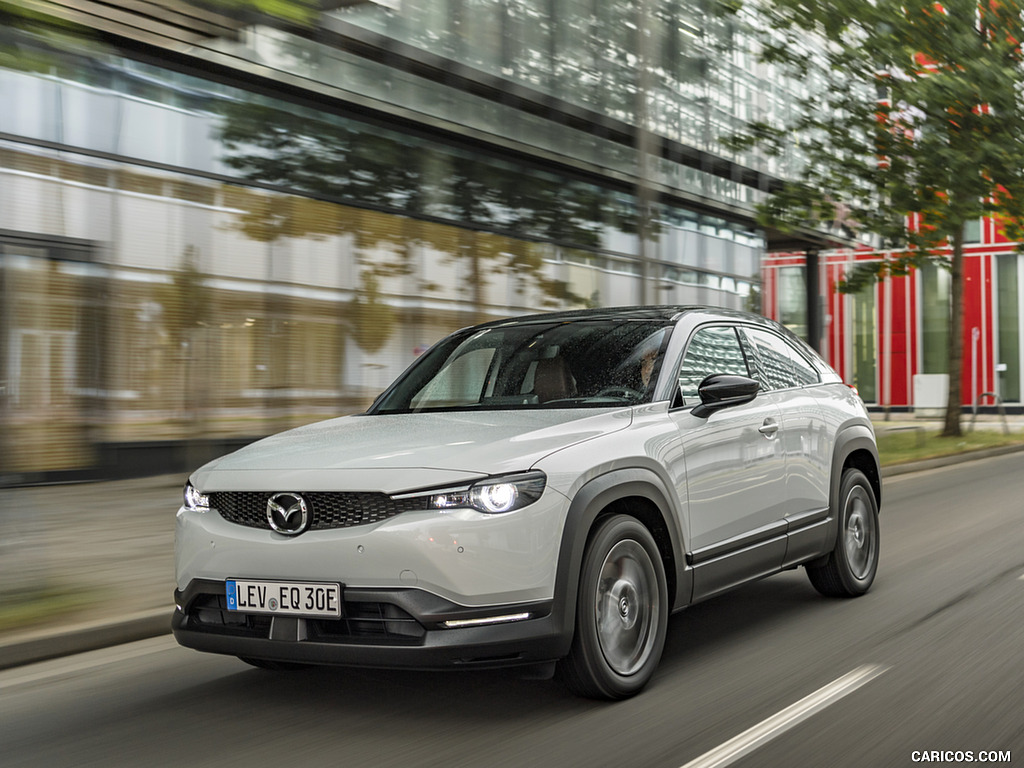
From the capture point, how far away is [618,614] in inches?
177

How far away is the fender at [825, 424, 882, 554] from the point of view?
6.35 metres

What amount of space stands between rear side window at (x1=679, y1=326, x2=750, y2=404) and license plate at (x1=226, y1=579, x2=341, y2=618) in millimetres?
1981

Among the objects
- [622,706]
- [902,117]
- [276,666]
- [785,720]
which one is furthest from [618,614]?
[902,117]

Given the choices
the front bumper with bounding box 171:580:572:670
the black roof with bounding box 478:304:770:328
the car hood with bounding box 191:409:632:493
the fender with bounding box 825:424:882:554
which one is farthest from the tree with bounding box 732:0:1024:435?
the front bumper with bounding box 171:580:572:670

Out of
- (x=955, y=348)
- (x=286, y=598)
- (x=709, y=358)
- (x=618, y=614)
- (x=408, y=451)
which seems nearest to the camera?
(x=286, y=598)

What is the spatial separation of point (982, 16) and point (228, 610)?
65.9 ft

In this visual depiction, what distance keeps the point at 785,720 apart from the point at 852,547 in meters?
2.72

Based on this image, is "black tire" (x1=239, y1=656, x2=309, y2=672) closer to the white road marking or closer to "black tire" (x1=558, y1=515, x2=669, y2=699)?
the white road marking

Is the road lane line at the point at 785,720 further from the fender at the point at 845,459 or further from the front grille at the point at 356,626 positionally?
the fender at the point at 845,459

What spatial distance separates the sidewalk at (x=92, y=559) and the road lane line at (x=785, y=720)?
3.54 metres

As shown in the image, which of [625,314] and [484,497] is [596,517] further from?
[625,314]

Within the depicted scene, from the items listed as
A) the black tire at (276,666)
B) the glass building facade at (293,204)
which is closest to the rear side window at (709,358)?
the black tire at (276,666)

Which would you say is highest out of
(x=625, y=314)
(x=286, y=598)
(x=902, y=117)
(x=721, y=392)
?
(x=902, y=117)

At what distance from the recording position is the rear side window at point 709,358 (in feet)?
17.4
